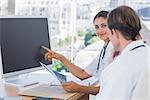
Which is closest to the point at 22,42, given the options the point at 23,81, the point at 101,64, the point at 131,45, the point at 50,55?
the point at 50,55

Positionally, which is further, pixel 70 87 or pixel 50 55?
pixel 50 55

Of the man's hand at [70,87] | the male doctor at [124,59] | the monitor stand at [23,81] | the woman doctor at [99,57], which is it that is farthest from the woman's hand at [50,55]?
the male doctor at [124,59]

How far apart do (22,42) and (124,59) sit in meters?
0.80

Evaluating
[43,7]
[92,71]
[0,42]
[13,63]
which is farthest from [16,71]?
[43,7]

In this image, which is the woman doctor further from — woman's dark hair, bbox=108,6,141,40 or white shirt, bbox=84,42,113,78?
woman's dark hair, bbox=108,6,141,40

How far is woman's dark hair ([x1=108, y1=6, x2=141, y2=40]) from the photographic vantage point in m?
1.38

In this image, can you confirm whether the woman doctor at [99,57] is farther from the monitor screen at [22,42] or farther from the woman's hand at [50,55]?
the monitor screen at [22,42]

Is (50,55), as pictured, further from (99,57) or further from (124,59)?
(124,59)

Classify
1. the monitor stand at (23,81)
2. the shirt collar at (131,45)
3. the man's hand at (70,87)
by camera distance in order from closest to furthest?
1. the shirt collar at (131,45)
2. the man's hand at (70,87)
3. the monitor stand at (23,81)

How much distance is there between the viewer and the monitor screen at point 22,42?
1666 millimetres

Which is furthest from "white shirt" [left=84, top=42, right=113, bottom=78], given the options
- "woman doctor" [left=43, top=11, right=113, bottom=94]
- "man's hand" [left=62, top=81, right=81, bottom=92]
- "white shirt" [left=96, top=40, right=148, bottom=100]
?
"white shirt" [left=96, top=40, right=148, bottom=100]

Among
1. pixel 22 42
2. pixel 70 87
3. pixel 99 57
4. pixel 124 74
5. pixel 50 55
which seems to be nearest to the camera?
pixel 124 74

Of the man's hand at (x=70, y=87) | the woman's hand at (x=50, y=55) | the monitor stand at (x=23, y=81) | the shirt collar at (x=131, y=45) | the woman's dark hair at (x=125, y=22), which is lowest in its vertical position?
the monitor stand at (x=23, y=81)

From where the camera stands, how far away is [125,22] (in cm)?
139
